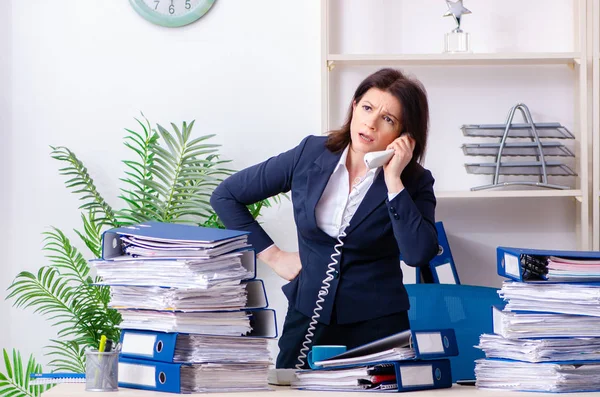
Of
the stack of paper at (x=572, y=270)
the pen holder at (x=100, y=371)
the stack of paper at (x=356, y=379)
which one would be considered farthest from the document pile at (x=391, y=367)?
the pen holder at (x=100, y=371)

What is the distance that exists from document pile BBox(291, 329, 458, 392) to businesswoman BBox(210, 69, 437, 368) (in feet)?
1.73

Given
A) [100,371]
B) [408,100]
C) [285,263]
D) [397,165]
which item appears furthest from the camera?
[285,263]

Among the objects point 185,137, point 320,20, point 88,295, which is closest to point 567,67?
point 320,20

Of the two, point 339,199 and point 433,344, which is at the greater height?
point 339,199

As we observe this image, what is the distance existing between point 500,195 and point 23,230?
2085 mm

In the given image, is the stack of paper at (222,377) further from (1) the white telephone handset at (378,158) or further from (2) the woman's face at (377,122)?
(2) the woman's face at (377,122)

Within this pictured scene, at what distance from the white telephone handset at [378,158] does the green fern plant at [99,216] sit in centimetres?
121

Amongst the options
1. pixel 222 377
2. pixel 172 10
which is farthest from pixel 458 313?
pixel 172 10

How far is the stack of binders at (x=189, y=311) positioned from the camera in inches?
60.2

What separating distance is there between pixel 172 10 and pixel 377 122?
1.68 m

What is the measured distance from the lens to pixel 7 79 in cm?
352

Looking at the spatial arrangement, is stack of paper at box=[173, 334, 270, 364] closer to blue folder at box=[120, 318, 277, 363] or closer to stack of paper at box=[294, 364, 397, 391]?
blue folder at box=[120, 318, 277, 363]

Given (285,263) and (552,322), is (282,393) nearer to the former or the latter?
(552,322)

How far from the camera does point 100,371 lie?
1517 mm
